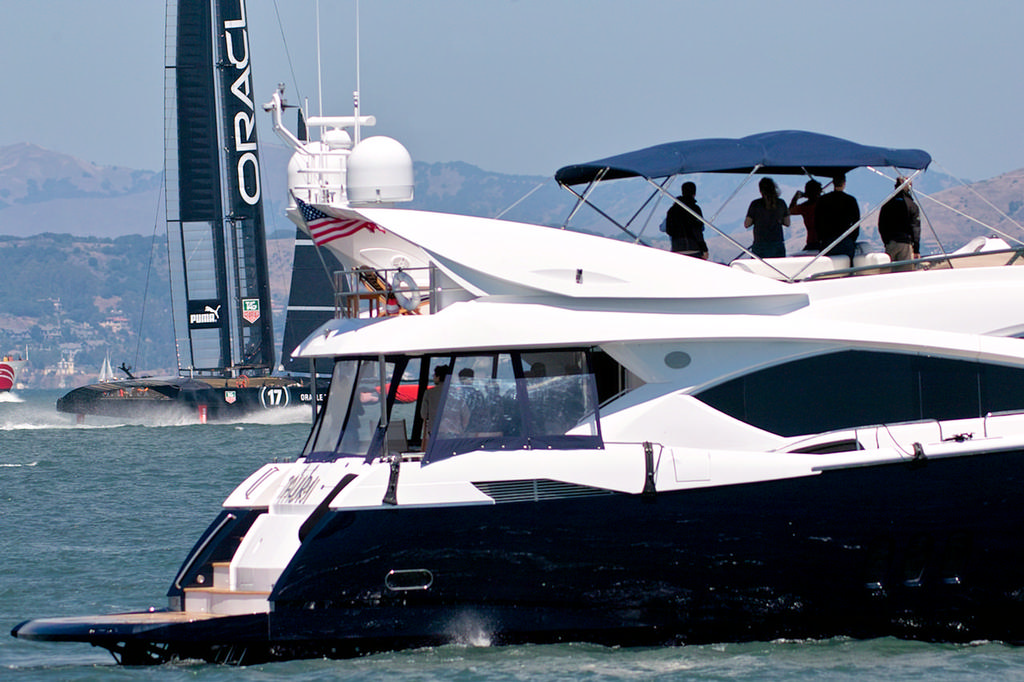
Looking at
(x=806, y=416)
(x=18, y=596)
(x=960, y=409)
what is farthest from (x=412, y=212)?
(x=18, y=596)

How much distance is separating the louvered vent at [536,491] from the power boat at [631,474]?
0.02m

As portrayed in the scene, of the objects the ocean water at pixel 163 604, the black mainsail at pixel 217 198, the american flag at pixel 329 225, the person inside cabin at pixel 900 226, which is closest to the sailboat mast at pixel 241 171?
the black mainsail at pixel 217 198

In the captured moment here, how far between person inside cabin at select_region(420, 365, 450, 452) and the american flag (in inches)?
58.8

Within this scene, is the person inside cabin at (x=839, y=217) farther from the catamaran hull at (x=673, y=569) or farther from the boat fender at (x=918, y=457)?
the catamaran hull at (x=673, y=569)

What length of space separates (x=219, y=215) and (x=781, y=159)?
40.7 metres

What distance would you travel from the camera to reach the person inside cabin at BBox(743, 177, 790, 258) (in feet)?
42.7

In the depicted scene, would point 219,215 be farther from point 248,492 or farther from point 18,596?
point 248,492

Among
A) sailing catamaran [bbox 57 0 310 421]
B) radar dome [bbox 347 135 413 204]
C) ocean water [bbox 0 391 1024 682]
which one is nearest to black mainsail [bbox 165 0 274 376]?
sailing catamaran [bbox 57 0 310 421]

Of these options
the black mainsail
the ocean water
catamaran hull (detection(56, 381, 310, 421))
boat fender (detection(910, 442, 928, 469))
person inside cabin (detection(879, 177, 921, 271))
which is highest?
the black mainsail

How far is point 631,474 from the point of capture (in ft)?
34.9

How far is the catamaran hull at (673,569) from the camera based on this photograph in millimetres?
10617

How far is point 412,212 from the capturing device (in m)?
11.9

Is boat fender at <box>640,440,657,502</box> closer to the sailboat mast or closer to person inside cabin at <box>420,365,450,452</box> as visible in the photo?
person inside cabin at <box>420,365,450,452</box>

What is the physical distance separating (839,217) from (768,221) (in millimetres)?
659
